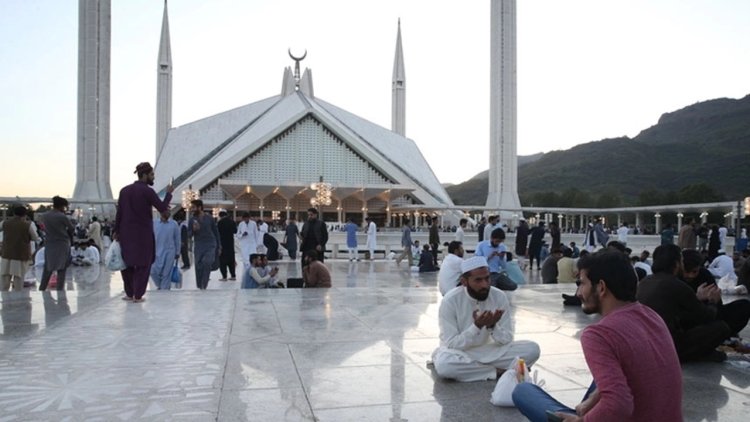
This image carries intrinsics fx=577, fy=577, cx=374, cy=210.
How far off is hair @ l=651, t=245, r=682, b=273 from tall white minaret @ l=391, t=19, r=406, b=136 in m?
47.5

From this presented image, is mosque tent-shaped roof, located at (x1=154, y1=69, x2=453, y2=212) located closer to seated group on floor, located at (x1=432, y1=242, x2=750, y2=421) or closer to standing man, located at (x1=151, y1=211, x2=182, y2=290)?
standing man, located at (x1=151, y1=211, x2=182, y2=290)

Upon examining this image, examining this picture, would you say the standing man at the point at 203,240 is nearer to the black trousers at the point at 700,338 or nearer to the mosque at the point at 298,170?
the black trousers at the point at 700,338

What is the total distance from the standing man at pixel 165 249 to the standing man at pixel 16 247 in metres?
1.12

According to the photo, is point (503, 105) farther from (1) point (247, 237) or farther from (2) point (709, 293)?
(2) point (709, 293)

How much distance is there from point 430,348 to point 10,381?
2.02 metres

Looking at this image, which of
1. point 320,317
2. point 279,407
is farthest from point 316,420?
point 320,317

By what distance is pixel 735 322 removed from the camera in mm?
3203

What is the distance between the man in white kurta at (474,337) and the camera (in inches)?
99.4

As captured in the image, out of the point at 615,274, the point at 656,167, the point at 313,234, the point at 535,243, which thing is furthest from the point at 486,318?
the point at 656,167

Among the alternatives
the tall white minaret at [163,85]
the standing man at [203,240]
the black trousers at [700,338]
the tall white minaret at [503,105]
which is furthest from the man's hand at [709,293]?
the tall white minaret at [163,85]

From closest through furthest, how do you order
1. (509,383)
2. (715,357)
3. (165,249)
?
(509,383), (715,357), (165,249)

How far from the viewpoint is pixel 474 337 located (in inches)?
98.7

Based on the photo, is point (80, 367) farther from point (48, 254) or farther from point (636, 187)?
point (636, 187)

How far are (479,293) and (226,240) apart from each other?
5.91m
